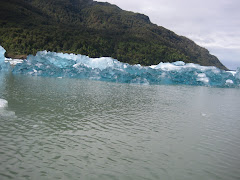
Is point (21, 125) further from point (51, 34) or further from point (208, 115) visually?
point (51, 34)

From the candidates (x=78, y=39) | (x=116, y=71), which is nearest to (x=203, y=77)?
(x=116, y=71)

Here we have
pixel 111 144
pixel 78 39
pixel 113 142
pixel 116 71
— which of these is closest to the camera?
pixel 111 144

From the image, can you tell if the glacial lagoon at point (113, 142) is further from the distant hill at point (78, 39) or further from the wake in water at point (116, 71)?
the distant hill at point (78, 39)

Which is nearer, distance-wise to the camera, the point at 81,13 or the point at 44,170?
the point at 44,170

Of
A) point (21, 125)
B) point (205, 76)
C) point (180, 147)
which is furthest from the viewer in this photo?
point (205, 76)

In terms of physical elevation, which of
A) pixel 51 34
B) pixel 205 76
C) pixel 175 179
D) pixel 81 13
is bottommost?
pixel 175 179

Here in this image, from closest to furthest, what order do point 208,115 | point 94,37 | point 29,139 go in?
1. point 29,139
2. point 208,115
3. point 94,37

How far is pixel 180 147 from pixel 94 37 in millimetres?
63959

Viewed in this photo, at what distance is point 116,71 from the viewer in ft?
108

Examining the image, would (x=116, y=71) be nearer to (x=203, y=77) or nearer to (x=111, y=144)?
(x=203, y=77)

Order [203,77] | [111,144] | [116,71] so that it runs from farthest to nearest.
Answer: [203,77], [116,71], [111,144]

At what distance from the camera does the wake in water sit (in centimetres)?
3325

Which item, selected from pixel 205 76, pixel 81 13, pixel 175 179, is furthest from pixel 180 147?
pixel 81 13

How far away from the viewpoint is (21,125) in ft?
30.0
